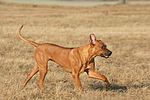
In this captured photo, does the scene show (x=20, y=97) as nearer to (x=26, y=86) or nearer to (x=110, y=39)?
(x=26, y=86)

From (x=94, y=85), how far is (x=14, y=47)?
5.46 metres

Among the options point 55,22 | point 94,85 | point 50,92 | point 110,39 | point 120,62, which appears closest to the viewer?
point 50,92

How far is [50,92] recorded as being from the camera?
583cm

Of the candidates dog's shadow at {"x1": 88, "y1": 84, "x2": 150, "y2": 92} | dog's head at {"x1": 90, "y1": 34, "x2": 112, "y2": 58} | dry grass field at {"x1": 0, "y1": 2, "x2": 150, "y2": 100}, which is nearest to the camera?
dog's head at {"x1": 90, "y1": 34, "x2": 112, "y2": 58}

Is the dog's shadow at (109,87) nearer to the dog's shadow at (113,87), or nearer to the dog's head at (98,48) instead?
the dog's shadow at (113,87)

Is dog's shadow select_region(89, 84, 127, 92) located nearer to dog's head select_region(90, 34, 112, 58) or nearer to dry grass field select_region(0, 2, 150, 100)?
dry grass field select_region(0, 2, 150, 100)

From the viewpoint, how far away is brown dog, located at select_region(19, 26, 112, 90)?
5535 mm

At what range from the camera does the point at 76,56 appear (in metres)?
5.68

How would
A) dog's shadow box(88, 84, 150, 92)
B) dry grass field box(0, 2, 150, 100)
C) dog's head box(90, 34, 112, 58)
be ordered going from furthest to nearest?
dog's shadow box(88, 84, 150, 92) → dry grass field box(0, 2, 150, 100) → dog's head box(90, 34, 112, 58)

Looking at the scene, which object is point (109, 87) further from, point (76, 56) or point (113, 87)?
point (76, 56)

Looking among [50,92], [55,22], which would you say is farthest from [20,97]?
[55,22]

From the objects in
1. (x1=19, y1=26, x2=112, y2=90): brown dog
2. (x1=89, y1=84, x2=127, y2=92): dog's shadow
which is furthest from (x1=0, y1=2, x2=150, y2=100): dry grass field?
(x1=19, y1=26, x2=112, y2=90): brown dog

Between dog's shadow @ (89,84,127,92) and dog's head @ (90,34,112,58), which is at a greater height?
dog's head @ (90,34,112,58)

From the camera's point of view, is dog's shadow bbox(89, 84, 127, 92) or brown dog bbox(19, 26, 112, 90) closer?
brown dog bbox(19, 26, 112, 90)
